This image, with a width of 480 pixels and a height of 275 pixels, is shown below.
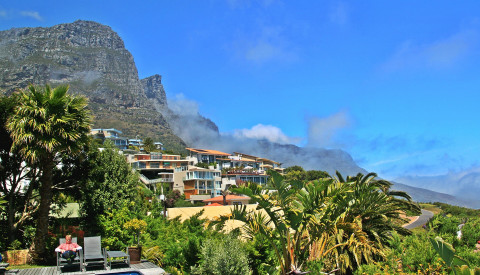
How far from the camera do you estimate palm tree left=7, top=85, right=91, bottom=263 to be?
12.3 metres

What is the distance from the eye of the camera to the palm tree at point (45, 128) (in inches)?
483

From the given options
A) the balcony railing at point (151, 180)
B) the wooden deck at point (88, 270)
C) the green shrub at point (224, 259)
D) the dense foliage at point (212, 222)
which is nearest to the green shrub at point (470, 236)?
the dense foliage at point (212, 222)

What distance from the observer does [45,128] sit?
12.3m

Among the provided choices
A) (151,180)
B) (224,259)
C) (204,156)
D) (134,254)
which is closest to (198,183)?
(151,180)

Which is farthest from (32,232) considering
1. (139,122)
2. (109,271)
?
(139,122)

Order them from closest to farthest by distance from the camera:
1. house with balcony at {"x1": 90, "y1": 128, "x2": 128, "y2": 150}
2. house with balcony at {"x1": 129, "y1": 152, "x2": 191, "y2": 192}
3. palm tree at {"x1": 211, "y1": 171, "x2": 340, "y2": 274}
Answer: palm tree at {"x1": 211, "y1": 171, "x2": 340, "y2": 274}
house with balcony at {"x1": 129, "y1": 152, "x2": 191, "y2": 192}
house with balcony at {"x1": 90, "y1": 128, "x2": 128, "y2": 150}

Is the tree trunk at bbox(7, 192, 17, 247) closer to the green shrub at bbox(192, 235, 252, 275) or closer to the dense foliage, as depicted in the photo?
the dense foliage

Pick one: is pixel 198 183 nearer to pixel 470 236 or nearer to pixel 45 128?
pixel 470 236

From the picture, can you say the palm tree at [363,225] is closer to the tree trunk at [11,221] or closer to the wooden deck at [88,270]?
the wooden deck at [88,270]

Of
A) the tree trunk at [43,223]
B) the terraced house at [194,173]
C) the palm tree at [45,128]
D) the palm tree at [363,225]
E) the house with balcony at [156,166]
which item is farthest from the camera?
the house with balcony at [156,166]

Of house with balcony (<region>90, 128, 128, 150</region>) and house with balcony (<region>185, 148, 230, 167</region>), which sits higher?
house with balcony (<region>90, 128, 128, 150</region>)

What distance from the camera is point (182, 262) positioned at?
37.4ft

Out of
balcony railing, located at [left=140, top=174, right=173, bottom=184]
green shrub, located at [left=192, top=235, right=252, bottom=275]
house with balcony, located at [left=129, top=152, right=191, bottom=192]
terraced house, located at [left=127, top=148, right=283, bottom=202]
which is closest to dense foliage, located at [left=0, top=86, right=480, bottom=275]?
green shrub, located at [left=192, top=235, right=252, bottom=275]

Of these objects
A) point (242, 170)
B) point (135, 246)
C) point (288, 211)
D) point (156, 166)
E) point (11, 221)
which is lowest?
point (135, 246)
